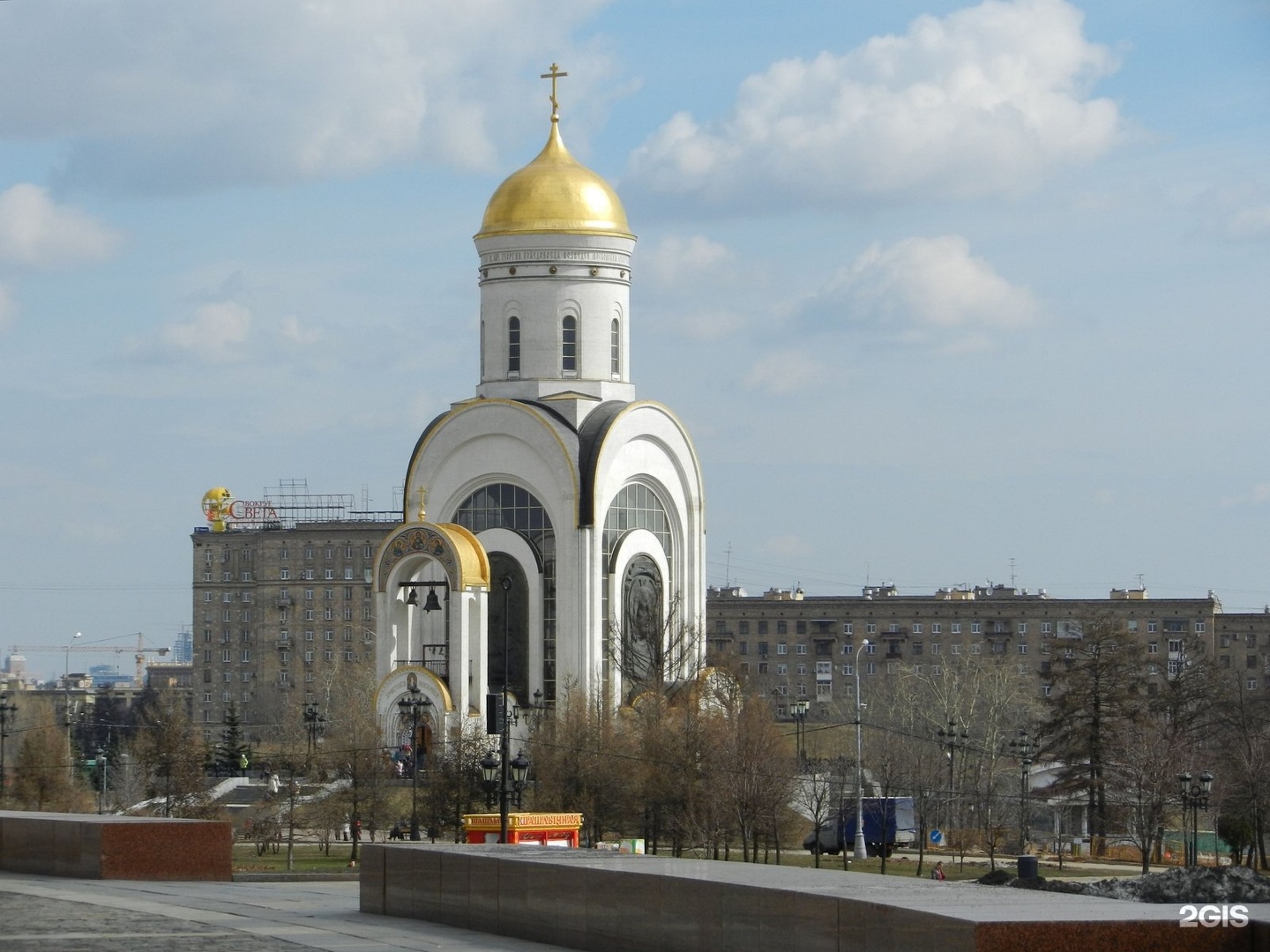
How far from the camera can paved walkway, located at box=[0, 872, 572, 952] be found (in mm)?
13545

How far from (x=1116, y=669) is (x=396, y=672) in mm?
15798

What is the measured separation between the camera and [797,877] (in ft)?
44.1

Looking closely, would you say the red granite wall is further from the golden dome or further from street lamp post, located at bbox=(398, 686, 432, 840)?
the golden dome

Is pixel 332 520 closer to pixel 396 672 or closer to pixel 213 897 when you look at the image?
pixel 396 672

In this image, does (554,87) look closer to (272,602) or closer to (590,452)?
(590,452)

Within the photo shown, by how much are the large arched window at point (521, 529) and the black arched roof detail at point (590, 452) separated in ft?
3.77

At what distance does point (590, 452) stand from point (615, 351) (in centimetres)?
375

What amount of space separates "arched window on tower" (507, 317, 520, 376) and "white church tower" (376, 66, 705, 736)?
30 millimetres

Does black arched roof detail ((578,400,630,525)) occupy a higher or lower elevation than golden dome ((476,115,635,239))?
lower

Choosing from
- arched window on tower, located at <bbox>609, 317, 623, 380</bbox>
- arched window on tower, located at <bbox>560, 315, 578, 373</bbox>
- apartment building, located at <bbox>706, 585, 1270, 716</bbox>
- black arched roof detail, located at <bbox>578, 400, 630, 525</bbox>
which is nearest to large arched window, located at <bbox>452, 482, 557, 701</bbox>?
black arched roof detail, located at <bbox>578, 400, 630, 525</bbox>

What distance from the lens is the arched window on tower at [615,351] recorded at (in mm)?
51562

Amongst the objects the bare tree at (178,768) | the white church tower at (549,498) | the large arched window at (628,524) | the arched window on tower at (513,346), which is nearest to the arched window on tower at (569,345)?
the white church tower at (549,498)

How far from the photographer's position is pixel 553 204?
50.6m

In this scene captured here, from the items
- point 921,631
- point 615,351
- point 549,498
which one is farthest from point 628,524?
point 921,631
